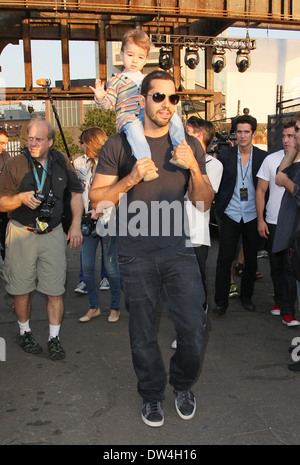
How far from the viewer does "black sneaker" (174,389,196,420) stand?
3240 mm

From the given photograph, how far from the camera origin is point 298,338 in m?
4.57

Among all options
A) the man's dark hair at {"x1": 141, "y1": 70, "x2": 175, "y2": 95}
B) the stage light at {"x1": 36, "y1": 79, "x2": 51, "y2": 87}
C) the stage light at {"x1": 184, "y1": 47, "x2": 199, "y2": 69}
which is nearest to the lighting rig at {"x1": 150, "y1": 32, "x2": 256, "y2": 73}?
the stage light at {"x1": 184, "y1": 47, "x2": 199, "y2": 69}

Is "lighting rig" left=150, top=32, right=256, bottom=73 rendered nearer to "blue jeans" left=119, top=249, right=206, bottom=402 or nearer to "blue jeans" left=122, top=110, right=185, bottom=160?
"blue jeans" left=122, top=110, right=185, bottom=160

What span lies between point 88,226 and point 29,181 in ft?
3.44

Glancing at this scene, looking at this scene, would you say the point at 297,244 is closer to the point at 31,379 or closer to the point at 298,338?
the point at 298,338

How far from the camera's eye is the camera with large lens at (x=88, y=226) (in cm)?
511

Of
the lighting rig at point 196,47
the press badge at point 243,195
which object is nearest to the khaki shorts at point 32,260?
the press badge at point 243,195

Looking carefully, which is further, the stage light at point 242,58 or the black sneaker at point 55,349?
the stage light at point 242,58

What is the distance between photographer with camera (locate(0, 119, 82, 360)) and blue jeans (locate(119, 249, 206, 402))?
1.32 meters

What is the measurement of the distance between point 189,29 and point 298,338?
20728 mm

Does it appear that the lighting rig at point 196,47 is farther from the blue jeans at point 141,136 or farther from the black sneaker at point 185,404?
the black sneaker at point 185,404

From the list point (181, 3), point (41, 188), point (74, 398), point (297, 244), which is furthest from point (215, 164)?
point (181, 3)

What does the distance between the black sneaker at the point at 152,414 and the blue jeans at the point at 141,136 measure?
161 cm
